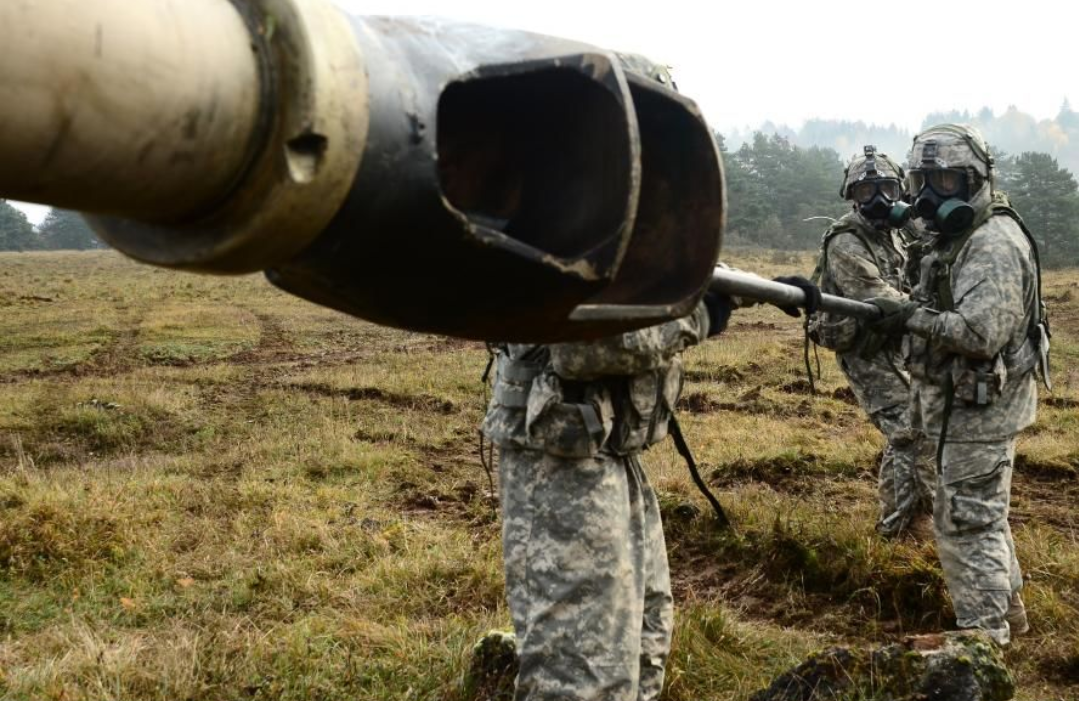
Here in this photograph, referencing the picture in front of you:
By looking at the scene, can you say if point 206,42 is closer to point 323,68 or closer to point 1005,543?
point 323,68

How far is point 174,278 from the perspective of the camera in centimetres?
3353

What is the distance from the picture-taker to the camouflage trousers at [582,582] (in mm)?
2861

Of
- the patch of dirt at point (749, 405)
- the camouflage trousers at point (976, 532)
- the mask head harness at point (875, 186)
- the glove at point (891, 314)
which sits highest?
the mask head harness at point (875, 186)

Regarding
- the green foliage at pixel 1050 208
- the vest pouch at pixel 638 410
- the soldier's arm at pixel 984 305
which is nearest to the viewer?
the vest pouch at pixel 638 410

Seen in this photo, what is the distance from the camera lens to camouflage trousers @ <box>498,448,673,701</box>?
2.86 m

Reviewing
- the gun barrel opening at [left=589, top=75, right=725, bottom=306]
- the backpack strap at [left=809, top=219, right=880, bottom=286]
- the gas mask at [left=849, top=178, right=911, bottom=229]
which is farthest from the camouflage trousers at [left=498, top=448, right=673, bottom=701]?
the gas mask at [left=849, top=178, right=911, bottom=229]

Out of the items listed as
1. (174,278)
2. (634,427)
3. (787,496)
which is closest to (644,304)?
(634,427)

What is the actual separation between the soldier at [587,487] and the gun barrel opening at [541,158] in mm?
1568

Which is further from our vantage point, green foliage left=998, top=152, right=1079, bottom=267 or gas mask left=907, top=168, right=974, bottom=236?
green foliage left=998, top=152, right=1079, bottom=267

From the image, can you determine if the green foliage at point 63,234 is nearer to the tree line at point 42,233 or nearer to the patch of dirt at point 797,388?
the tree line at point 42,233

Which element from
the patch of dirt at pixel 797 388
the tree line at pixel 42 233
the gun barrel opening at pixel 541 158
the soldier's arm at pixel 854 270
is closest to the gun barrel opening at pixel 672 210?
the gun barrel opening at pixel 541 158

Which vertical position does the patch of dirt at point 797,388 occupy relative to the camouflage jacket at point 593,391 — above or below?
below

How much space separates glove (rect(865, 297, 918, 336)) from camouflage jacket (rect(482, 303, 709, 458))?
5.05ft

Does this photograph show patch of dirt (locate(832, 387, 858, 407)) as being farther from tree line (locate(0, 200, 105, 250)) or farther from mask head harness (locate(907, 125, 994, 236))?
tree line (locate(0, 200, 105, 250))
